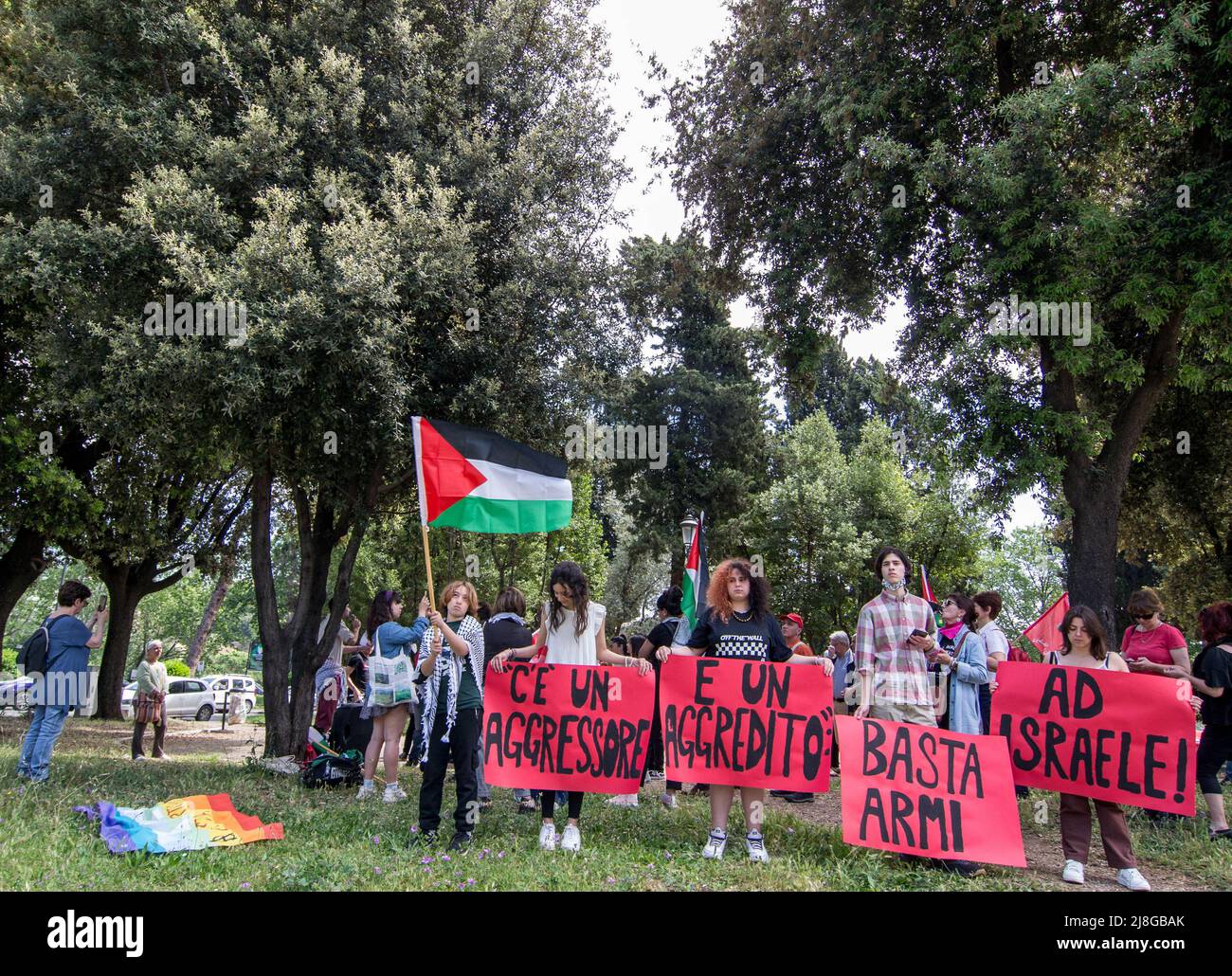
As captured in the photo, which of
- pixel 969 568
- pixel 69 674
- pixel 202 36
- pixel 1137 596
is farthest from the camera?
pixel 969 568

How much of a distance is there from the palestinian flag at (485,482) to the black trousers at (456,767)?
1535 mm

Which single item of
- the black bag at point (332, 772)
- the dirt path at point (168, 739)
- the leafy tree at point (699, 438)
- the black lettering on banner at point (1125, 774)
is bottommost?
the dirt path at point (168, 739)

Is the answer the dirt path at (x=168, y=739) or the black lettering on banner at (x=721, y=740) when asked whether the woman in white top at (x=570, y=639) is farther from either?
the dirt path at (x=168, y=739)

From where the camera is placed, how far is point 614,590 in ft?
149

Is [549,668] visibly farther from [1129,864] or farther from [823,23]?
[823,23]

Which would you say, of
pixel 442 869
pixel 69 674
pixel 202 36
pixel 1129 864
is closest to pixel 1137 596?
pixel 1129 864

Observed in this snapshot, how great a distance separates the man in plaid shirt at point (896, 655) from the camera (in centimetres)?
661

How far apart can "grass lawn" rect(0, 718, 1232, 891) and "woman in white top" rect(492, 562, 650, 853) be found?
316 mm

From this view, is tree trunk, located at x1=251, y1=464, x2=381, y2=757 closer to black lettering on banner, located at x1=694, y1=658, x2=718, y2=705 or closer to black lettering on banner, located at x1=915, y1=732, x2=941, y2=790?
black lettering on banner, located at x1=694, y1=658, x2=718, y2=705

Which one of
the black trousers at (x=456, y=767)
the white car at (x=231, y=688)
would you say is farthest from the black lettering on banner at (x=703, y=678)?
the white car at (x=231, y=688)

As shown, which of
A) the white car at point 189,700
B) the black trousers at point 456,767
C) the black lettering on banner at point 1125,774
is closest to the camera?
the black lettering on banner at point 1125,774

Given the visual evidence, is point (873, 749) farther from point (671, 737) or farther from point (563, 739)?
point (563, 739)

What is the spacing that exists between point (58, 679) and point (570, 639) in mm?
5964

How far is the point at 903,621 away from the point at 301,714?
32.7 ft
